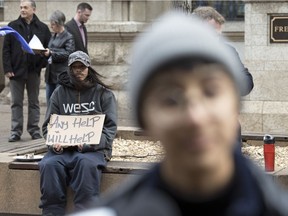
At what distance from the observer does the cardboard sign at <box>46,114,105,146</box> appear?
798 cm

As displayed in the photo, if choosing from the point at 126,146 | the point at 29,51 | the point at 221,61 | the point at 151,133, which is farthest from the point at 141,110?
the point at 29,51

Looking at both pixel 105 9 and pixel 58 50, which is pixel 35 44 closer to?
pixel 58 50

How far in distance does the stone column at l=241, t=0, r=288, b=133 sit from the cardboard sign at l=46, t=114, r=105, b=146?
526 centimetres

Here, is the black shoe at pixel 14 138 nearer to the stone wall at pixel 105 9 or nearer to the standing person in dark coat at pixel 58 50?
the standing person in dark coat at pixel 58 50

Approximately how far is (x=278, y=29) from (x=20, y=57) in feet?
12.4

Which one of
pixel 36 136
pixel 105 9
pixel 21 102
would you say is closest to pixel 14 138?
pixel 36 136

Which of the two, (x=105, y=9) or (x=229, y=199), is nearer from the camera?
(x=229, y=199)

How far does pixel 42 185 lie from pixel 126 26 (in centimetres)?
897

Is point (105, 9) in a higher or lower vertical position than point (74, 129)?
higher

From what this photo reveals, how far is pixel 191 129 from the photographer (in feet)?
4.63

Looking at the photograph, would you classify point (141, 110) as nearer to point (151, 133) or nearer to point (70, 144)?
point (151, 133)

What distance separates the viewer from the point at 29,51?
35.8 feet

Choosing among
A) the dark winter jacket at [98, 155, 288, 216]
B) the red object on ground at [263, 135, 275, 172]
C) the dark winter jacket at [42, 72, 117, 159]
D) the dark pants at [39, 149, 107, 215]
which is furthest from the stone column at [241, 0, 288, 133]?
the dark winter jacket at [98, 155, 288, 216]

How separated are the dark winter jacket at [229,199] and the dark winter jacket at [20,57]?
10.2m
